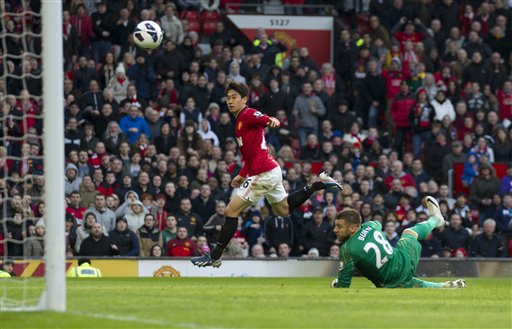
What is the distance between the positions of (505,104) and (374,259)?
16.8 m

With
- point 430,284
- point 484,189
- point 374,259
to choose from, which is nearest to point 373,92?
point 484,189

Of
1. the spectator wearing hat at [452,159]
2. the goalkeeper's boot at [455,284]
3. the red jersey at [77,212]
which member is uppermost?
the spectator wearing hat at [452,159]

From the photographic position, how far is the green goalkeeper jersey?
1465 cm

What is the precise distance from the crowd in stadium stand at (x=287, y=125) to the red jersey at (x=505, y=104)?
30 mm

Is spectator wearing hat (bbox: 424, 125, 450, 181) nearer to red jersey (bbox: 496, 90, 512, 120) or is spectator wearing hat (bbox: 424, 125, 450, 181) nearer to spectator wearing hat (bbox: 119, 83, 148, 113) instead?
red jersey (bbox: 496, 90, 512, 120)

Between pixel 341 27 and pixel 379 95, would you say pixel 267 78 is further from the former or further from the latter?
pixel 341 27

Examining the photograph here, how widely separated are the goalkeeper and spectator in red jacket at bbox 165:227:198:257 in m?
8.38

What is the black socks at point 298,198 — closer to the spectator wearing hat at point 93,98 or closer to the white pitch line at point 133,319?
the white pitch line at point 133,319

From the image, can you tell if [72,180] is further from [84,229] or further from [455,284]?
[455,284]

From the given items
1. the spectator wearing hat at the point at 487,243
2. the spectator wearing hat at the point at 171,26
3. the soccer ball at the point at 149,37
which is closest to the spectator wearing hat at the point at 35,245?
the soccer ball at the point at 149,37

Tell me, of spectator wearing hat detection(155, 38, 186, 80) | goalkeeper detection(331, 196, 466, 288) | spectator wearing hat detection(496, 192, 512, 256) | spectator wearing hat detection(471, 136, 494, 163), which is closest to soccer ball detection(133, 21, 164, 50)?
goalkeeper detection(331, 196, 466, 288)

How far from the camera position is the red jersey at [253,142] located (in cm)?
1650

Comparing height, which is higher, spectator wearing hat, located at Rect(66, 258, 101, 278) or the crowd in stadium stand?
the crowd in stadium stand

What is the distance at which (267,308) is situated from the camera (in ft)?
39.8
